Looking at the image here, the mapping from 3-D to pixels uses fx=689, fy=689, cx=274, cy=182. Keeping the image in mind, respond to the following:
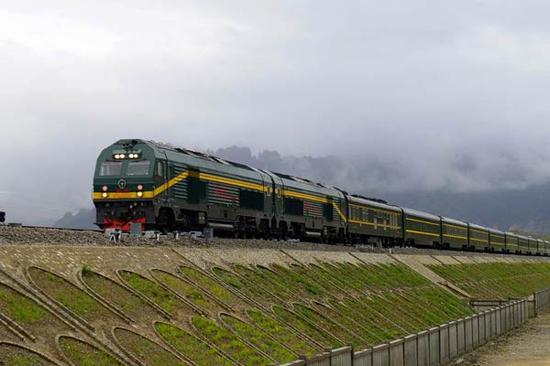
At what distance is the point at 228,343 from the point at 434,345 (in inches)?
331

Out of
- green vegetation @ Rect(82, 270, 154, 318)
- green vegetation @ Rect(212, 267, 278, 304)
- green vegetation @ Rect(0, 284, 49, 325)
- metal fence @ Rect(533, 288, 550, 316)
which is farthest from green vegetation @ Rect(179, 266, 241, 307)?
metal fence @ Rect(533, 288, 550, 316)

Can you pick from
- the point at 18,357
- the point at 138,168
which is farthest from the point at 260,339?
the point at 138,168

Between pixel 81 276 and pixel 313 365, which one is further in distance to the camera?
pixel 81 276

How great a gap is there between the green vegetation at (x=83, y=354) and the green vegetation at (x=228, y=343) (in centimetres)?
516

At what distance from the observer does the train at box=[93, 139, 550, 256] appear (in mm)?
34656

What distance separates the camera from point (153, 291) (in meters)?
24.0

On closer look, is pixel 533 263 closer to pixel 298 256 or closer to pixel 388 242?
pixel 388 242

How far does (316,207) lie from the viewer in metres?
56.8

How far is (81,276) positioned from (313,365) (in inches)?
365

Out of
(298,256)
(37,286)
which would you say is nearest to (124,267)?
(37,286)

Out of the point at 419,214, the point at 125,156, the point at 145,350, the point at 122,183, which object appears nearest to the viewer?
the point at 145,350

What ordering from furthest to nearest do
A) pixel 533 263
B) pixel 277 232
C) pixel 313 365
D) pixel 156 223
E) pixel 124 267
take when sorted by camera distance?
pixel 533 263 < pixel 277 232 < pixel 156 223 < pixel 124 267 < pixel 313 365

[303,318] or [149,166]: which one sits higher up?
[149,166]

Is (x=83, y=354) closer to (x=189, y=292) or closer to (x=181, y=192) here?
(x=189, y=292)
